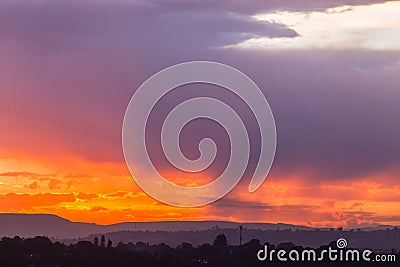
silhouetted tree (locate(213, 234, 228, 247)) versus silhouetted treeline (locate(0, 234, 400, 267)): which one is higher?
silhouetted tree (locate(213, 234, 228, 247))

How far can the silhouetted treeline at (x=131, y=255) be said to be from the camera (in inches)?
3989

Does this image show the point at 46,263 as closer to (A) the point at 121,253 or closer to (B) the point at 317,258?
(A) the point at 121,253

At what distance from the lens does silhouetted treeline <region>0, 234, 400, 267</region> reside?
332 feet

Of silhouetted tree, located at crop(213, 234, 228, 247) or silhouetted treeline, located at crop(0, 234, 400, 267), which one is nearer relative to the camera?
silhouetted treeline, located at crop(0, 234, 400, 267)

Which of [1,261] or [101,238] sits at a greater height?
[101,238]

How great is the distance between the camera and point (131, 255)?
11031cm

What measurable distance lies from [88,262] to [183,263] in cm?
761

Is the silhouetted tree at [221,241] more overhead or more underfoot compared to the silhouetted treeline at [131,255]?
more overhead

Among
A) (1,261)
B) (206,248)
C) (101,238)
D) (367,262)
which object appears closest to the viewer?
(367,262)

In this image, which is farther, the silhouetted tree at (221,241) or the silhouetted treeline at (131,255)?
the silhouetted tree at (221,241)

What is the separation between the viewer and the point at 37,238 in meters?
125

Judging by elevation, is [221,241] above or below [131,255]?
above

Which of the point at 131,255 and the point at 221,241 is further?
the point at 221,241

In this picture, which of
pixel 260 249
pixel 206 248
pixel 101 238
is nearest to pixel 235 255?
pixel 260 249
